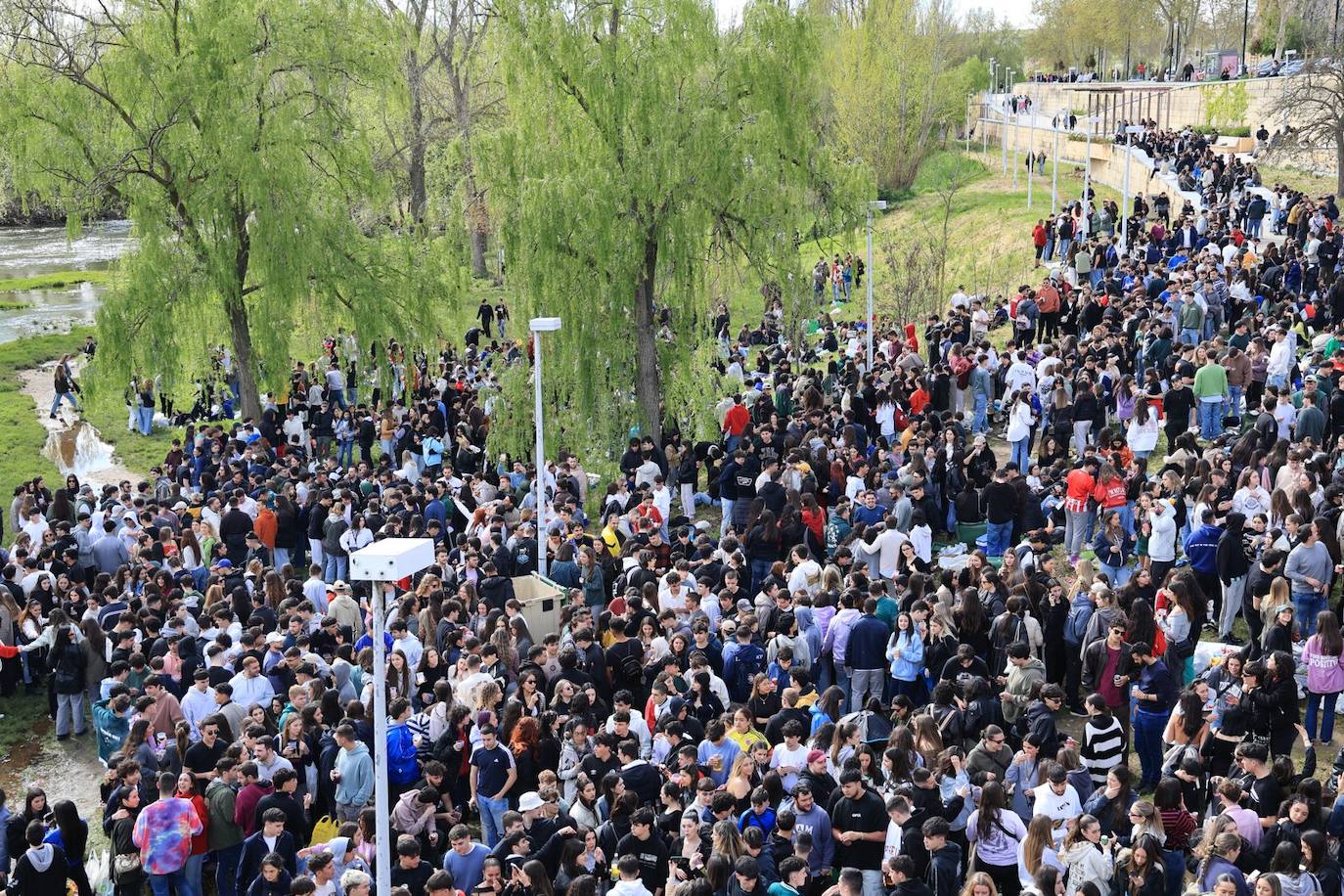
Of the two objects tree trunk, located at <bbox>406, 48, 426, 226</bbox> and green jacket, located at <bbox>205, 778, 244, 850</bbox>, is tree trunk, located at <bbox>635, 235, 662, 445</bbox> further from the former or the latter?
tree trunk, located at <bbox>406, 48, 426, 226</bbox>

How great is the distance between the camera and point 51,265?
6309 cm

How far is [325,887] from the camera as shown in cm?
929

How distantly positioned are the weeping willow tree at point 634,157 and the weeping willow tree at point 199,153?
16.9 feet

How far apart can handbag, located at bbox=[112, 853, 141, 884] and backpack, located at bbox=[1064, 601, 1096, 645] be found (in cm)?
780

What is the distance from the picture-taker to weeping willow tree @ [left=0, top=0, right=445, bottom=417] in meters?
24.3

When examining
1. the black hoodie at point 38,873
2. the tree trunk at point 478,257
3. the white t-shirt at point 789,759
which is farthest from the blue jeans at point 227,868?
the tree trunk at point 478,257

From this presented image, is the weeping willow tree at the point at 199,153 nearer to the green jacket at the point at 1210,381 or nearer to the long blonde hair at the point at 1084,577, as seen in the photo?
the green jacket at the point at 1210,381

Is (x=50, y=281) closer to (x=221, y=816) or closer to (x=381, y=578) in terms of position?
(x=221, y=816)

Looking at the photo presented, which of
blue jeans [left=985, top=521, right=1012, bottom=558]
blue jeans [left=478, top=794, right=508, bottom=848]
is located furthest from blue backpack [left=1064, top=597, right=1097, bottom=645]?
blue jeans [left=478, top=794, right=508, bottom=848]

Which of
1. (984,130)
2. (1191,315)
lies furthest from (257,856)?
(984,130)

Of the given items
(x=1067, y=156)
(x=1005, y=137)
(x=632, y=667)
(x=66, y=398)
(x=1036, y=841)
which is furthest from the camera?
(x=1005, y=137)

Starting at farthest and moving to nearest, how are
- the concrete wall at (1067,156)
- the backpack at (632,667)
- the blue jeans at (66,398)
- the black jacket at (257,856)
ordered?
the concrete wall at (1067,156)
the blue jeans at (66,398)
the backpack at (632,667)
the black jacket at (257,856)

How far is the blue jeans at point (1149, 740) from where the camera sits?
457 inches

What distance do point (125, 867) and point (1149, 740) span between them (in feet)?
25.8
